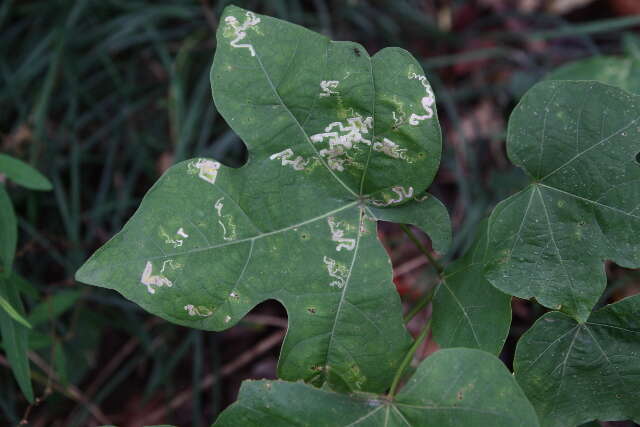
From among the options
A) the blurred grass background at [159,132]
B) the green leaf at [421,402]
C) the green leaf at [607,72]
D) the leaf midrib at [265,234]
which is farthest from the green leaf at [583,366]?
the green leaf at [607,72]

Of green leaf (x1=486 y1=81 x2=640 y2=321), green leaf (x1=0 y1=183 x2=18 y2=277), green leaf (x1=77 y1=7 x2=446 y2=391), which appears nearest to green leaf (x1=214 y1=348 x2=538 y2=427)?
green leaf (x1=77 y1=7 x2=446 y2=391)

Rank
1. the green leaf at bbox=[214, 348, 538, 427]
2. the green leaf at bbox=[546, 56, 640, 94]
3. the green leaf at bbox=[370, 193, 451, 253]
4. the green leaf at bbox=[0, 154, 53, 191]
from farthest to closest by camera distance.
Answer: the green leaf at bbox=[546, 56, 640, 94] → the green leaf at bbox=[0, 154, 53, 191] → the green leaf at bbox=[370, 193, 451, 253] → the green leaf at bbox=[214, 348, 538, 427]

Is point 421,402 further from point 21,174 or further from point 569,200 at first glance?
point 21,174

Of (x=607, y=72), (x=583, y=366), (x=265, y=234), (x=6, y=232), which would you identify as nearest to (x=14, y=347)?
(x=6, y=232)

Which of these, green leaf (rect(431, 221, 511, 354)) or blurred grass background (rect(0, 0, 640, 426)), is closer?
green leaf (rect(431, 221, 511, 354))

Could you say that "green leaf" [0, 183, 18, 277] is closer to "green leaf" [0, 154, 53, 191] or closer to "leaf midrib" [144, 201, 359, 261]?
"green leaf" [0, 154, 53, 191]
